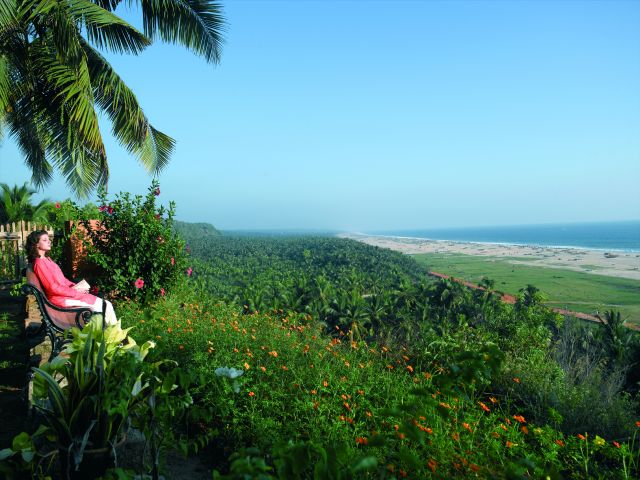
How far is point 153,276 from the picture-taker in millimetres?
6609

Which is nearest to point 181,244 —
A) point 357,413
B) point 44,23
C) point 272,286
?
point 357,413

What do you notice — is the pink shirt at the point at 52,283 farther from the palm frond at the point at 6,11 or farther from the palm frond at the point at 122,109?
the palm frond at the point at 122,109

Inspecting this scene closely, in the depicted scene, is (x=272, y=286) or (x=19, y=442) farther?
(x=272, y=286)

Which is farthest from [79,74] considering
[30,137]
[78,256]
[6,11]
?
[30,137]

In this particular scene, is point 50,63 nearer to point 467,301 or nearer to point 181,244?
point 181,244

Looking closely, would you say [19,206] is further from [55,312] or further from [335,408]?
[335,408]

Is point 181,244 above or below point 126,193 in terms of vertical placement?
below

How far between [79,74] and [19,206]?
843 centimetres

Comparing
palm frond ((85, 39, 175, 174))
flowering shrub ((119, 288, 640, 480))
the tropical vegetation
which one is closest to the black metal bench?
the tropical vegetation

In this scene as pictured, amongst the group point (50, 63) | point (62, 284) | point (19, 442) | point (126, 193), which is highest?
point (50, 63)

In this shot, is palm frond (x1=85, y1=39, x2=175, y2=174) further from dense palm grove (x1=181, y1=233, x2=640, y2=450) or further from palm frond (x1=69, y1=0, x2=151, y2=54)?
dense palm grove (x1=181, y1=233, x2=640, y2=450)

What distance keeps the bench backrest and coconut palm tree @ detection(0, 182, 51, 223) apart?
10270 mm

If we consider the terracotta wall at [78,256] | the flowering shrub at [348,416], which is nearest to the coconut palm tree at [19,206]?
the terracotta wall at [78,256]

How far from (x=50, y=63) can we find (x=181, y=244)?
4812mm
